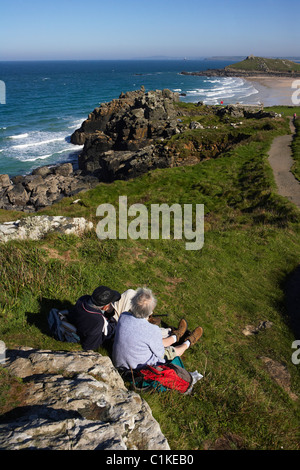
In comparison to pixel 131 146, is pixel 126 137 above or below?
above

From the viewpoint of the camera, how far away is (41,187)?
3350cm

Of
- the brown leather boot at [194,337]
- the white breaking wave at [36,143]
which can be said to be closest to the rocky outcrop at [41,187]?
the white breaking wave at [36,143]

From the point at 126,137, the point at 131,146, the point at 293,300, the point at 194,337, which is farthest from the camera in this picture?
the point at 126,137

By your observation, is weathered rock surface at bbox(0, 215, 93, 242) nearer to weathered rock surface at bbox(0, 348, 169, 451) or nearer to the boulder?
weathered rock surface at bbox(0, 348, 169, 451)

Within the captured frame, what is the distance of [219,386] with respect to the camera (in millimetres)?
5816

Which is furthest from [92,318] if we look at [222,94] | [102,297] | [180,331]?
[222,94]

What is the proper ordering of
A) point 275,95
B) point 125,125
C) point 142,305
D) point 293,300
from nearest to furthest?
point 142,305
point 293,300
point 125,125
point 275,95

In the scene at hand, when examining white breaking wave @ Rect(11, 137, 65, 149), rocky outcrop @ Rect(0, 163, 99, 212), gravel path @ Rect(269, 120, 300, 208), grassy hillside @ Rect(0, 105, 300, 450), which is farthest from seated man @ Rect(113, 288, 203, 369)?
white breaking wave @ Rect(11, 137, 65, 149)

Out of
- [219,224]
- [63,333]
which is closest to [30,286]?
[63,333]

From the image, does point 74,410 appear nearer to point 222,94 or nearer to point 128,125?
point 128,125

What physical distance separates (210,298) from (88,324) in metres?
5.33

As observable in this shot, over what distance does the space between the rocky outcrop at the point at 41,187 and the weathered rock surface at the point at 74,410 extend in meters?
27.8

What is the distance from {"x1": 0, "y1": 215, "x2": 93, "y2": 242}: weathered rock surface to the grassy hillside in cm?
47

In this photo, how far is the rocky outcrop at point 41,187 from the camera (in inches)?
1233
